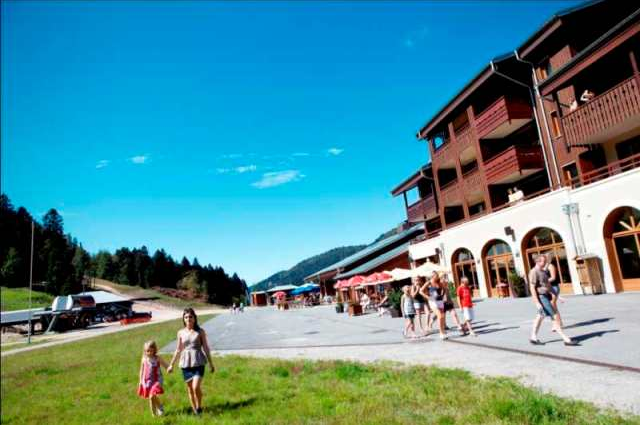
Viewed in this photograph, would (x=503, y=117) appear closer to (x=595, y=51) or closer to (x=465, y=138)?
(x=465, y=138)

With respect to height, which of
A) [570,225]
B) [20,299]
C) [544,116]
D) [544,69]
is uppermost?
[544,69]

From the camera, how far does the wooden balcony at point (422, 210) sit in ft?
109

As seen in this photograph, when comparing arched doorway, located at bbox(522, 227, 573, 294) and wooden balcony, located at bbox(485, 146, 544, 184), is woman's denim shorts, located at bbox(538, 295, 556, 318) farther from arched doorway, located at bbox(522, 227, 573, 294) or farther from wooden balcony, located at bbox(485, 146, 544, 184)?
wooden balcony, located at bbox(485, 146, 544, 184)

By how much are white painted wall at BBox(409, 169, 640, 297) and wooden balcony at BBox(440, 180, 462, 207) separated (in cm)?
353

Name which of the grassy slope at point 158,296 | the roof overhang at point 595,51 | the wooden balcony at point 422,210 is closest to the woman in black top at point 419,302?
the roof overhang at point 595,51

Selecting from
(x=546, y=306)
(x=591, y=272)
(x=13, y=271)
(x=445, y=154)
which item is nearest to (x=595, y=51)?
(x=591, y=272)

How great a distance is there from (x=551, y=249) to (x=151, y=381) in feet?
63.3

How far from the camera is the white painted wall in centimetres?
1678

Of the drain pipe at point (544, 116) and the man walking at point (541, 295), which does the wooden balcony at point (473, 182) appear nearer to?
the drain pipe at point (544, 116)

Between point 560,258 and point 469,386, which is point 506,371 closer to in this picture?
point 469,386

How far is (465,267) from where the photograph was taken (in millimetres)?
28281

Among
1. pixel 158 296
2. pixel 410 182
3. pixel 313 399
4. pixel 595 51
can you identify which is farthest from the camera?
pixel 158 296

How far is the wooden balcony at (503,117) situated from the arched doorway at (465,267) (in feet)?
24.7

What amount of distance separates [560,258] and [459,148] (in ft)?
Answer: 35.3
